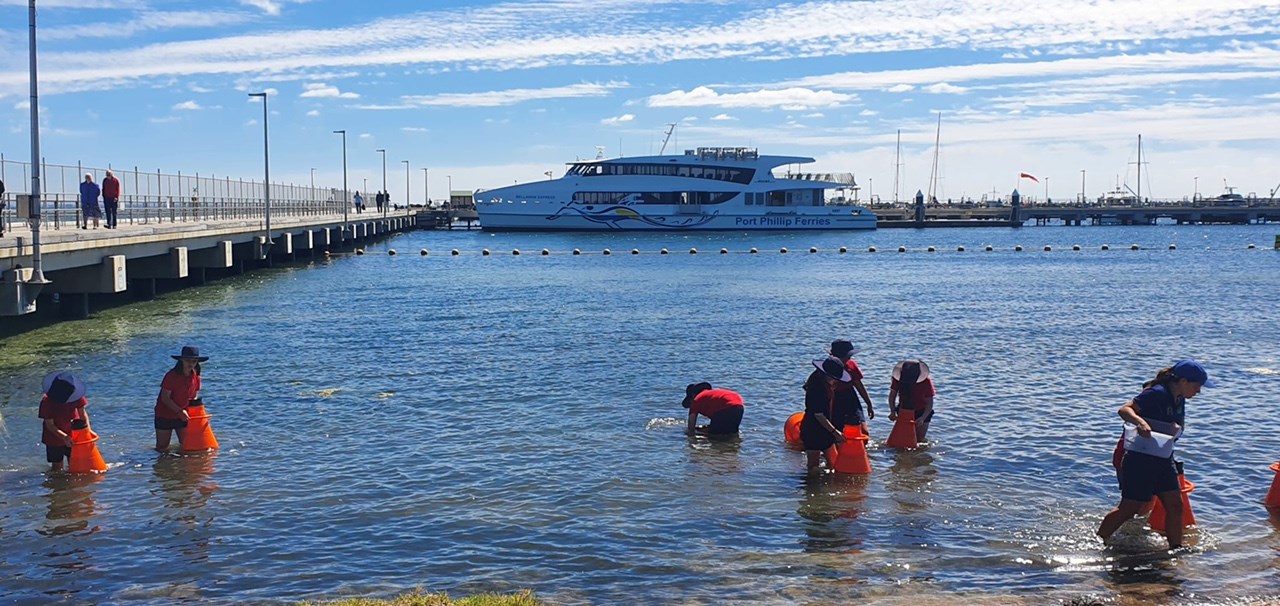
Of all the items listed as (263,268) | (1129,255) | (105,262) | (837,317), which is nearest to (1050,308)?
(837,317)

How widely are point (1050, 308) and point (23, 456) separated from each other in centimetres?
2882

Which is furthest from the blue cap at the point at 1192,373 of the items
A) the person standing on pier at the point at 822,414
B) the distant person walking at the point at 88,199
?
the distant person walking at the point at 88,199

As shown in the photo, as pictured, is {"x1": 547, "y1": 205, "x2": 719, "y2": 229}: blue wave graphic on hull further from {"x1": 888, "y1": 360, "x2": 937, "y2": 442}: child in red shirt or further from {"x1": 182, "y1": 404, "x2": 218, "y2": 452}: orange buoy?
{"x1": 182, "y1": 404, "x2": 218, "y2": 452}: orange buoy

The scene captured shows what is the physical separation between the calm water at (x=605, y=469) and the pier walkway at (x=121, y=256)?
50.2 inches

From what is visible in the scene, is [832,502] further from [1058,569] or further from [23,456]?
[23,456]

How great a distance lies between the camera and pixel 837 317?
31.7 metres

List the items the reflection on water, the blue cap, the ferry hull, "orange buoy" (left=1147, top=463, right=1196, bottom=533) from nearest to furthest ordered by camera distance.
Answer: the blue cap → "orange buoy" (left=1147, top=463, right=1196, bottom=533) → the reflection on water → the ferry hull

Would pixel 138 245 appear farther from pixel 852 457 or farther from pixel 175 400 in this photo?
pixel 852 457

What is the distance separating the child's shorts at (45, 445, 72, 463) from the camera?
40.4ft

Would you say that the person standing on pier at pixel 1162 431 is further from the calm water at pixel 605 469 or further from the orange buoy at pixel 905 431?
the orange buoy at pixel 905 431

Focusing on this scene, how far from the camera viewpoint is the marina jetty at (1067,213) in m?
126

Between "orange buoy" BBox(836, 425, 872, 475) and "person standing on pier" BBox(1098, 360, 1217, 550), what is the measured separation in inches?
124

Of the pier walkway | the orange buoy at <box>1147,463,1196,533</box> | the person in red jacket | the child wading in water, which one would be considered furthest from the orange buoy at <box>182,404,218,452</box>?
the orange buoy at <box>1147,463,1196,533</box>

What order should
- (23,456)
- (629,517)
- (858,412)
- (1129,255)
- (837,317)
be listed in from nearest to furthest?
(629,517)
(858,412)
(23,456)
(837,317)
(1129,255)
